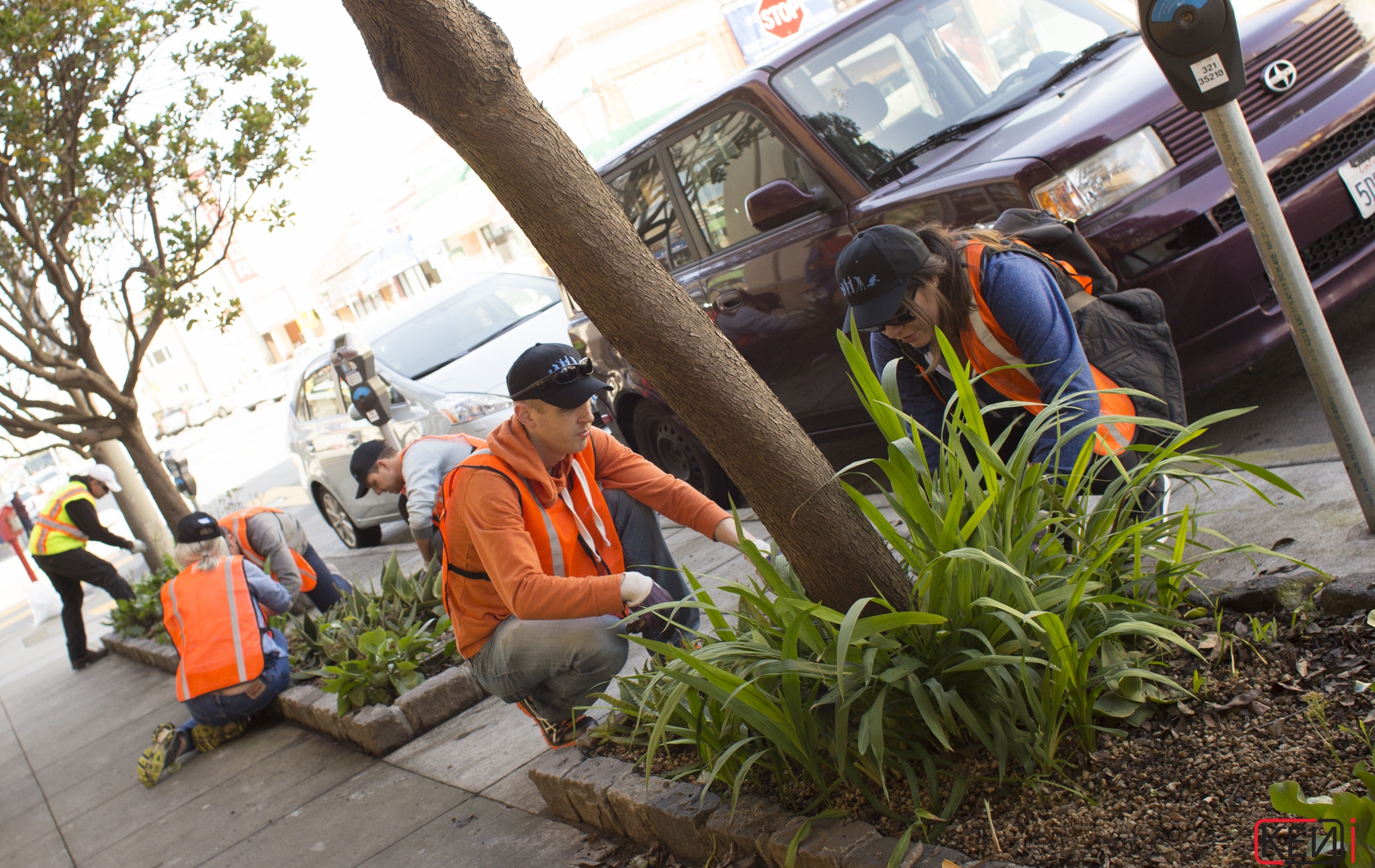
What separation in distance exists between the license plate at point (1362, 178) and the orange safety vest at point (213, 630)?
5391 mm

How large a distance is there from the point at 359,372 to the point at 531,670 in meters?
3.91

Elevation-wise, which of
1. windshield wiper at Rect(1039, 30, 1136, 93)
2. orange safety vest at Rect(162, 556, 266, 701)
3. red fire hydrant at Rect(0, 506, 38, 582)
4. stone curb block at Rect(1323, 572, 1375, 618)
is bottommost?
stone curb block at Rect(1323, 572, 1375, 618)

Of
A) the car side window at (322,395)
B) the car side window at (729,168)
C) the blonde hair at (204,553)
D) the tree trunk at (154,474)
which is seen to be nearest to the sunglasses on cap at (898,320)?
the car side window at (729,168)

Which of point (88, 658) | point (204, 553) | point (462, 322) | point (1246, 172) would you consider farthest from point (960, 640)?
point (88, 658)

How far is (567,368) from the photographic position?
3.36 m

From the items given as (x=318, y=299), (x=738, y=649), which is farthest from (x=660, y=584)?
(x=318, y=299)

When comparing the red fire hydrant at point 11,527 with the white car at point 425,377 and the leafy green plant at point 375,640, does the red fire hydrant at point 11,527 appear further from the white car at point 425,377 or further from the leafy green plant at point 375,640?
the leafy green plant at point 375,640

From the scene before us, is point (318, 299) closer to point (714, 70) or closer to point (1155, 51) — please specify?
point (714, 70)

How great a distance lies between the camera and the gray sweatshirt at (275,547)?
6.46 metres

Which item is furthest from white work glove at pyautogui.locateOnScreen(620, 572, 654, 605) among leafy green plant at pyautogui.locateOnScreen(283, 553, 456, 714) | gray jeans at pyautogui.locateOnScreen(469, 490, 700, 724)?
leafy green plant at pyautogui.locateOnScreen(283, 553, 456, 714)

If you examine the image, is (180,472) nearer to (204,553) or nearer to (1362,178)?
(204,553)

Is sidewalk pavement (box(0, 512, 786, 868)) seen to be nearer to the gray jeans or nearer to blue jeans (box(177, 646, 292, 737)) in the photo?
blue jeans (box(177, 646, 292, 737))

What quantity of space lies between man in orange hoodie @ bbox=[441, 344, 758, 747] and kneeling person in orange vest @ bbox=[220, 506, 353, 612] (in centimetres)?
314

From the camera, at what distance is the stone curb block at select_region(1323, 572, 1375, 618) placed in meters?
2.32
